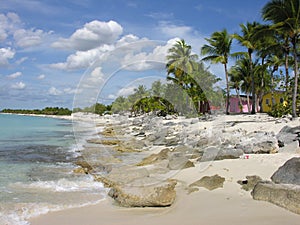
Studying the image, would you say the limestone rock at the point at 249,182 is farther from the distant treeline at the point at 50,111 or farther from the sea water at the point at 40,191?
the distant treeline at the point at 50,111

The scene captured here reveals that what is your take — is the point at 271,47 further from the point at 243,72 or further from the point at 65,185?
the point at 65,185

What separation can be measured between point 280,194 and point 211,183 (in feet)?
5.58

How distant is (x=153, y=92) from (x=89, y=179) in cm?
2568

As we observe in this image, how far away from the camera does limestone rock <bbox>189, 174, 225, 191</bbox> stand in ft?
21.7

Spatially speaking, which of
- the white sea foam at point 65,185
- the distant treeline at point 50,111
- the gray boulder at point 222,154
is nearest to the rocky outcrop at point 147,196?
the white sea foam at point 65,185

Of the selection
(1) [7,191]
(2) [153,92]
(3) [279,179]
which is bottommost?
(1) [7,191]

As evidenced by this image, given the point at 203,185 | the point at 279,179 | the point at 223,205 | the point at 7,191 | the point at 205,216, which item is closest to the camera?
the point at 205,216

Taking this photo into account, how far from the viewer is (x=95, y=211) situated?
595 cm

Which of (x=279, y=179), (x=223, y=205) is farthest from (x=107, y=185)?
(x=279, y=179)

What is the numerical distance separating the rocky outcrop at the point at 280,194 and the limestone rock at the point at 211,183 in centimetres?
96

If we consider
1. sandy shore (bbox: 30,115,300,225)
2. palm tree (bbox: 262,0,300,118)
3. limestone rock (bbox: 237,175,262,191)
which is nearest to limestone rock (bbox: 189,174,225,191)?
sandy shore (bbox: 30,115,300,225)

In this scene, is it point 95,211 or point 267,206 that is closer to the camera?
point 267,206

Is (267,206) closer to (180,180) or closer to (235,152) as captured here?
(180,180)

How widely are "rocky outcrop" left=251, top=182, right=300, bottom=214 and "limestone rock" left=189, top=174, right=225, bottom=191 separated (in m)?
0.96
